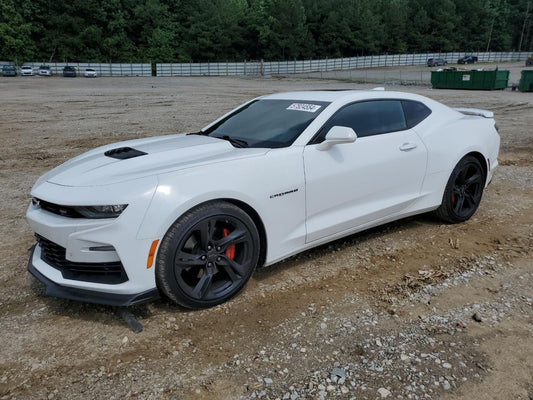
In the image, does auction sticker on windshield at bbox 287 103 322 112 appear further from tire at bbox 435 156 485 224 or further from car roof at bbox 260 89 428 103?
tire at bbox 435 156 485 224

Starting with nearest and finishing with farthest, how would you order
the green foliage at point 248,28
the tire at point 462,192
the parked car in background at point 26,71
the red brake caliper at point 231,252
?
1. the red brake caliper at point 231,252
2. the tire at point 462,192
3. the parked car in background at point 26,71
4. the green foliage at point 248,28

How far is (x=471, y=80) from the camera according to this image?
2889cm

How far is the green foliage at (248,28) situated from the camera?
229 feet

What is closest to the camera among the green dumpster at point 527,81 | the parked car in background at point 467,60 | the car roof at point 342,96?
the car roof at point 342,96

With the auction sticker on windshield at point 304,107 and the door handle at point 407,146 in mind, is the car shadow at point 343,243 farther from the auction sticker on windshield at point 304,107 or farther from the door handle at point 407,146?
the auction sticker on windshield at point 304,107

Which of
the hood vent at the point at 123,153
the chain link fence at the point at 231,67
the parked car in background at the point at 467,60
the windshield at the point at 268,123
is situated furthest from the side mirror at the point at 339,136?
the parked car in background at the point at 467,60

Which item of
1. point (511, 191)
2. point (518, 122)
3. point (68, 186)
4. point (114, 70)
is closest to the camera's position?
point (68, 186)

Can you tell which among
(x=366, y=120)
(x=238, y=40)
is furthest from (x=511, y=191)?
(x=238, y=40)

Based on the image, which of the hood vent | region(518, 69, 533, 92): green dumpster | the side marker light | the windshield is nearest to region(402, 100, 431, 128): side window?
the windshield

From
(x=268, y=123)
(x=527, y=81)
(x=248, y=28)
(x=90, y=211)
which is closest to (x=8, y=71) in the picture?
(x=248, y=28)

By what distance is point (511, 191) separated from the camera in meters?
6.02

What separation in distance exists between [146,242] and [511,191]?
536 centimetres

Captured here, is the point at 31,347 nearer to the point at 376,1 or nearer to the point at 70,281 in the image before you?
the point at 70,281

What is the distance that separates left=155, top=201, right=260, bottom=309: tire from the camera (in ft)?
9.12
